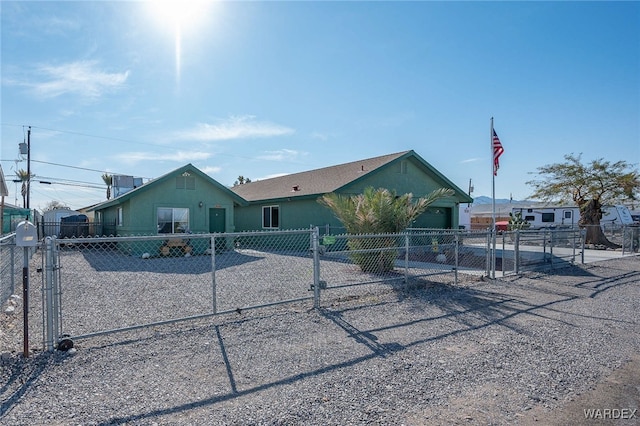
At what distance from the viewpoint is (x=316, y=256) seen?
6762 mm

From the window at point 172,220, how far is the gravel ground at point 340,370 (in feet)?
37.4

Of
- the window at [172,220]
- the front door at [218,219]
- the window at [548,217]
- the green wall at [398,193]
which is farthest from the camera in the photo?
the window at [548,217]

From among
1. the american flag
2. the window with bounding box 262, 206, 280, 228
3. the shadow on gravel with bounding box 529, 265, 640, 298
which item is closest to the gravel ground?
the shadow on gravel with bounding box 529, 265, 640, 298

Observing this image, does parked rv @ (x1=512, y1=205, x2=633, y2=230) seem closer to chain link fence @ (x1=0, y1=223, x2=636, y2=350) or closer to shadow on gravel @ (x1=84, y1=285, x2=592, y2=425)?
chain link fence @ (x1=0, y1=223, x2=636, y2=350)

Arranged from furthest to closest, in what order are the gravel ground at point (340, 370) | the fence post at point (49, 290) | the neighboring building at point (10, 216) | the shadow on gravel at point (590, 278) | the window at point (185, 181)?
the neighboring building at point (10, 216) → the window at point (185, 181) → the shadow on gravel at point (590, 278) → the fence post at point (49, 290) → the gravel ground at point (340, 370)

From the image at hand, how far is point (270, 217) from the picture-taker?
848 inches

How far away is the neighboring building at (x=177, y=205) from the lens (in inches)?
648

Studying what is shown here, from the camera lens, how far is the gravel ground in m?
3.35

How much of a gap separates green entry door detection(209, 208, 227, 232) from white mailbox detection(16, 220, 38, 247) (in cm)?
1439

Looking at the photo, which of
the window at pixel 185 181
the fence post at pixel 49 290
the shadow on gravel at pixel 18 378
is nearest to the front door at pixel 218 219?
the window at pixel 185 181

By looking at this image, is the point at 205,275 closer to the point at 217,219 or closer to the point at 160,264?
the point at 160,264

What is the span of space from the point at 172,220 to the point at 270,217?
5.66m

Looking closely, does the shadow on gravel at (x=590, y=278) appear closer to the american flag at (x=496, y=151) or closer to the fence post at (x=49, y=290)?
the american flag at (x=496, y=151)

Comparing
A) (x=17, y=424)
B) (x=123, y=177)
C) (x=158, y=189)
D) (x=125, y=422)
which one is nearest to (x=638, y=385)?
(x=125, y=422)
